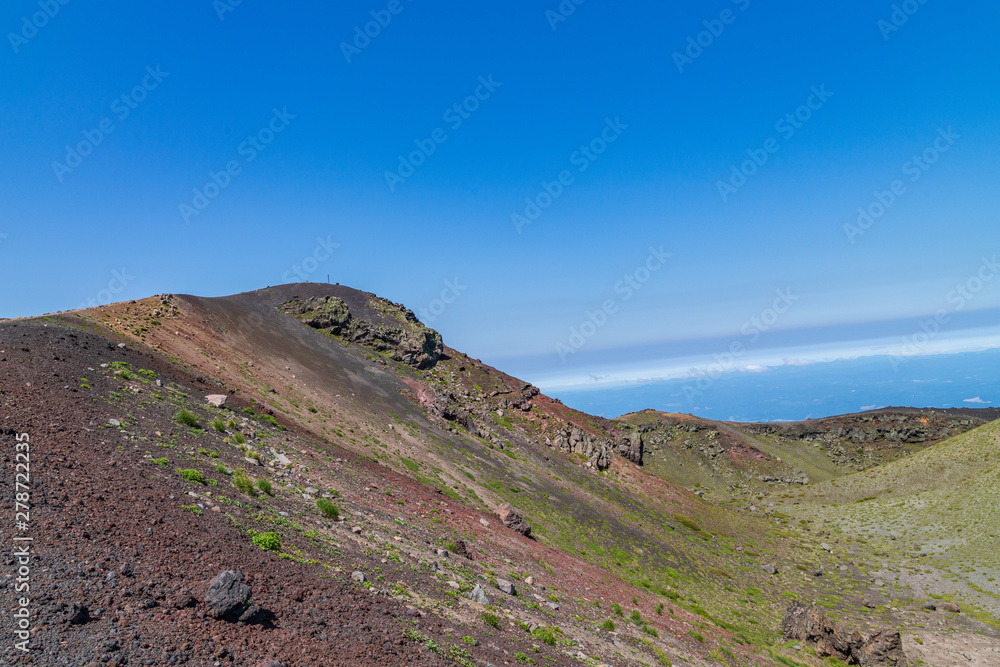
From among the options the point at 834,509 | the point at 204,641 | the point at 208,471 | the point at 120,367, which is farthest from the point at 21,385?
the point at 834,509

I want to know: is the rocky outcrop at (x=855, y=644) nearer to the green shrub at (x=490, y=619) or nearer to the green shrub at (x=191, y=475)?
the green shrub at (x=490, y=619)

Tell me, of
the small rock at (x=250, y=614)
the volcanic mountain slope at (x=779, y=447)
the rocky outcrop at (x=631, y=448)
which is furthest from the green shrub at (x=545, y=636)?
the volcanic mountain slope at (x=779, y=447)

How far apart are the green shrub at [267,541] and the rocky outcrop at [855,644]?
34.7 m

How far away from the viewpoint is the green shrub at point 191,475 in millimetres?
18345

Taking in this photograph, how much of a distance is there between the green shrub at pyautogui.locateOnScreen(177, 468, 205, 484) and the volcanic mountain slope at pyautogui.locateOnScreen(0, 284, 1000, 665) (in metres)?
0.08

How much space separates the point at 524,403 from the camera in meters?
73.6

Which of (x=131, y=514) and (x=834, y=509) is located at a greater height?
(x=834, y=509)

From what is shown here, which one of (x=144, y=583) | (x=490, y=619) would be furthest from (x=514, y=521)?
(x=144, y=583)

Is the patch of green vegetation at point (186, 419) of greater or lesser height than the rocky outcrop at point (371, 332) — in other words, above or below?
below

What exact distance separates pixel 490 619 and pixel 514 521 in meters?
19.1

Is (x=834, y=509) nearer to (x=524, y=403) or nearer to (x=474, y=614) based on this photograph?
(x=524, y=403)

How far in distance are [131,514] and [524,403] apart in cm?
6180

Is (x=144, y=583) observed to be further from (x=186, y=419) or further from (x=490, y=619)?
(x=186, y=419)

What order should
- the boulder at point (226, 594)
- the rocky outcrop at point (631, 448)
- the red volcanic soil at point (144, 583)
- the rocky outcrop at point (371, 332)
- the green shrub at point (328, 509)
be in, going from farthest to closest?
the rocky outcrop at point (631, 448), the rocky outcrop at point (371, 332), the green shrub at point (328, 509), the boulder at point (226, 594), the red volcanic soil at point (144, 583)
